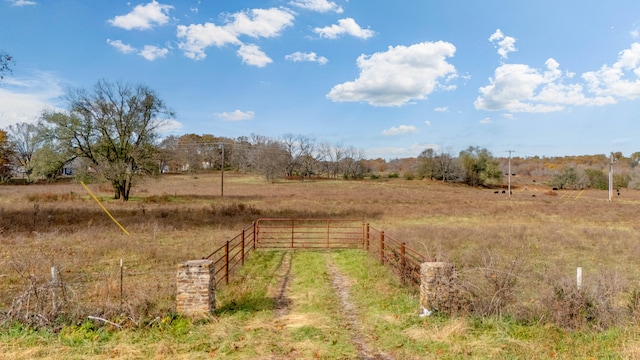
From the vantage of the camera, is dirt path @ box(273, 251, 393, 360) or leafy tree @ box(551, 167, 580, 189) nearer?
dirt path @ box(273, 251, 393, 360)

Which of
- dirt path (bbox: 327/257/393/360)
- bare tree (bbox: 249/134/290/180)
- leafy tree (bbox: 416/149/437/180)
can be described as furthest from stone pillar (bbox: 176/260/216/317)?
leafy tree (bbox: 416/149/437/180)

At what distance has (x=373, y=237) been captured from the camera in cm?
1722

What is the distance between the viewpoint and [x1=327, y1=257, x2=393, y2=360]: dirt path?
20.5ft

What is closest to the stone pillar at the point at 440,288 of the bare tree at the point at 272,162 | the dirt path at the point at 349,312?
the dirt path at the point at 349,312

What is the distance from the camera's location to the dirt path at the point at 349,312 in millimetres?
6242

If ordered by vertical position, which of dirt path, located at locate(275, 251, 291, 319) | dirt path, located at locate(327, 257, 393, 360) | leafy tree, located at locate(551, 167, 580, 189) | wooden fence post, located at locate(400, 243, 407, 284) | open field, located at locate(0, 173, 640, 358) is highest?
leafy tree, located at locate(551, 167, 580, 189)

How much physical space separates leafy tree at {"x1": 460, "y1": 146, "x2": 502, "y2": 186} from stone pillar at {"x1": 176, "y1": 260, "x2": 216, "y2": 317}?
84718mm

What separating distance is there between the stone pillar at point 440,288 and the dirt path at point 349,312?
158cm

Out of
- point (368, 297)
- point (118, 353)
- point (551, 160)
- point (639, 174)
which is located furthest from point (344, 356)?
point (551, 160)

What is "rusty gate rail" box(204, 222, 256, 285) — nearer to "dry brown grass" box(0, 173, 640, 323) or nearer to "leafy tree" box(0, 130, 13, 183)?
"dry brown grass" box(0, 173, 640, 323)

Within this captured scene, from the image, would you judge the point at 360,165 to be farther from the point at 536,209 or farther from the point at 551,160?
the point at 551,160

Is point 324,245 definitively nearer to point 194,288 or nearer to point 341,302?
point 341,302

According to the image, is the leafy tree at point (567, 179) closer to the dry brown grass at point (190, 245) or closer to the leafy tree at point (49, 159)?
the dry brown grass at point (190, 245)

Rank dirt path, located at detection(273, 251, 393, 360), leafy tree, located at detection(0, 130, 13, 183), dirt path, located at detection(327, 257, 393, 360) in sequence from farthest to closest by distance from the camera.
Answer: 1. leafy tree, located at detection(0, 130, 13, 183)
2. dirt path, located at detection(273, 251, 393, 360)
3. dirt path, located at detection(327, 257, 393, 360)
